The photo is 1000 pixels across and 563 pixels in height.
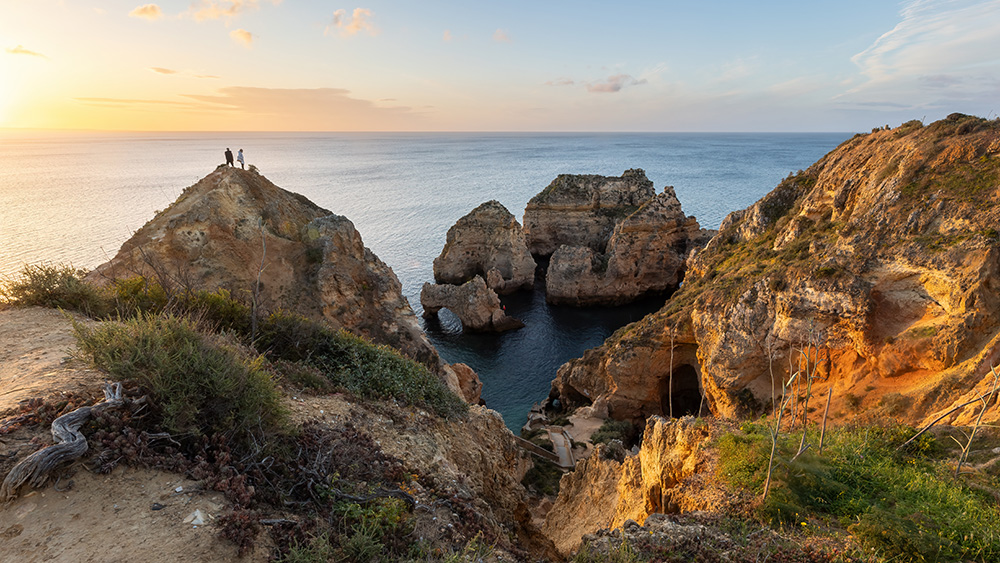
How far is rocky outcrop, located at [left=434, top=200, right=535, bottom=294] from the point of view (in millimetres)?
56969

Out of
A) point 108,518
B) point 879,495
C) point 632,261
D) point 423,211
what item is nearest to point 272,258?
point 108,518

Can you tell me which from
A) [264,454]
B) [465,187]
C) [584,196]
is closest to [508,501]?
[264,454]

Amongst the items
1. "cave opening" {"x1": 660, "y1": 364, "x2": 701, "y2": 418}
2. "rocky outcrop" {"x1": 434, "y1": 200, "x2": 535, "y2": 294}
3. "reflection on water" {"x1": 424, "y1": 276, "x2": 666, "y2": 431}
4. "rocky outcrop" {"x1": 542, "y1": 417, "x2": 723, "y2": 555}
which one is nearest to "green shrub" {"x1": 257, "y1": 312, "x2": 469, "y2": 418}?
"rocky outcrop" {"x1": 542, "y1": 417, "x2": 723, "y2": 555}

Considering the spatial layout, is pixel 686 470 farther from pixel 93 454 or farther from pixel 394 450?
pixel 93 454

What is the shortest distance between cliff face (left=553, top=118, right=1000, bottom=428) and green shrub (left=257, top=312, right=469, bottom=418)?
1063 centimetres

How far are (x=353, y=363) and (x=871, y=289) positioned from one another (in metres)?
19.8

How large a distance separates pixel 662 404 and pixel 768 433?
64.9ft

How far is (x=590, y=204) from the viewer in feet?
214

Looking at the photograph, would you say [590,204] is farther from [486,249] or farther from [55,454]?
[55,454]

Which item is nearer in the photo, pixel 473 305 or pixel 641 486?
pixel 641 486

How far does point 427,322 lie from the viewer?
48875 millimetres

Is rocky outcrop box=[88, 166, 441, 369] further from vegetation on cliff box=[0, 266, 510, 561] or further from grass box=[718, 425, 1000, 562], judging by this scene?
grass box=[718, 425, 1000, 562]

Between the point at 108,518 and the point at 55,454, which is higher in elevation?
the point at 55,454

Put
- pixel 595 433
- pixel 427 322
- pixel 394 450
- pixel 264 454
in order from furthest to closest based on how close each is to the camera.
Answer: pixel 427 322
pixel 595 433
pixel 394 450
pixel 264 454
